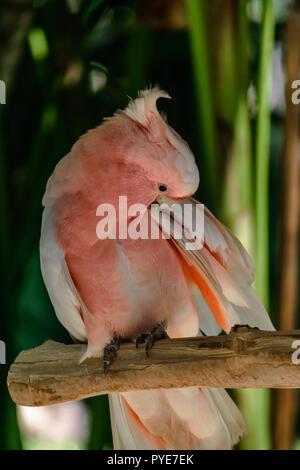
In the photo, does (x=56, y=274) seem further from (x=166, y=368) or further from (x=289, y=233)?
(x=289, y=233)

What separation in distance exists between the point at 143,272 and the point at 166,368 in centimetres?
11

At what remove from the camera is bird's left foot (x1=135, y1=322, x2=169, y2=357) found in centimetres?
50

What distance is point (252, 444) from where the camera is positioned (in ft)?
2.32

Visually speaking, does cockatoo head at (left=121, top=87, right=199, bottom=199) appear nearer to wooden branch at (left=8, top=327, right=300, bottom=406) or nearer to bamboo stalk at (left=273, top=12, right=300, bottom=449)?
wooden branch at (left=8, top=327, right=300, bottom=406)

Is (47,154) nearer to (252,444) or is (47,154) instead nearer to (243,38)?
(243,38)

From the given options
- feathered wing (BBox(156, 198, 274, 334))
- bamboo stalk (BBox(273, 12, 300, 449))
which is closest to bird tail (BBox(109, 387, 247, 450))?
feathered wing (BBox(156, 198, 274, 334))

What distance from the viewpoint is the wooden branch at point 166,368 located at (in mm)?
446

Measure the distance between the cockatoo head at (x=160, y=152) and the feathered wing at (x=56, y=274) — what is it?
0.39 ft

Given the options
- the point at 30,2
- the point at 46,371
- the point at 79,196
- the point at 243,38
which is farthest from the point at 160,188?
the point at 30,2

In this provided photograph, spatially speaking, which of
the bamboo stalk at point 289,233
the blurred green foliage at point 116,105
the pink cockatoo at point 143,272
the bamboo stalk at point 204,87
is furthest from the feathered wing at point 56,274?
the bamboo stalk at point 289,233

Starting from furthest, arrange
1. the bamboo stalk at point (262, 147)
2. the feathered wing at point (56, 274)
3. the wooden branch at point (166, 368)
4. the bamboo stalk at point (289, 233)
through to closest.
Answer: the bamboo stalk at point (289, 233), the bamboo stalk at point (262, 147), the feathered wing at point (56, 274), the wooden branch at point (166, 368)

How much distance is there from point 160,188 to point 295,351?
172 mm

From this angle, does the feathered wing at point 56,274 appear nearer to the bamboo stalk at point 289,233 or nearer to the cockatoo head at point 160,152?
the cockatoo head at point 160,152

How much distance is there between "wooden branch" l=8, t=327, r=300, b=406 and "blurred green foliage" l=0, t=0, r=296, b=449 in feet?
0.45
